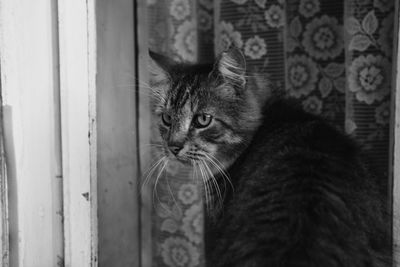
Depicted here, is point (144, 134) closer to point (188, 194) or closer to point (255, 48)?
point (188, 194)

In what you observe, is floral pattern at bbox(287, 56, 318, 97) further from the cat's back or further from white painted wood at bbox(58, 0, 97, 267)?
white painted wood at bbox(58, 0, 97, 267)

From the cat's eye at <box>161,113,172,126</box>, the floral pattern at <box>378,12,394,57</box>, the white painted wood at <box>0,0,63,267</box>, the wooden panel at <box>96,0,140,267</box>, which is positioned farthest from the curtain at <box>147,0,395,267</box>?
the white painted wood at <box>0,0,63,267</box>

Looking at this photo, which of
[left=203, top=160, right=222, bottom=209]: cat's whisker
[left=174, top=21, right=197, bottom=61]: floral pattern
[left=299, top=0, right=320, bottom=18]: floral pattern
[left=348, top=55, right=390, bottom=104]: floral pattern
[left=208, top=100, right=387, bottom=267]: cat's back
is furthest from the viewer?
[left=174, top=21, right=197, bottom=61]: floral pattern

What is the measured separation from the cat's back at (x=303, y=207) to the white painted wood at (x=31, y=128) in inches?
18.3

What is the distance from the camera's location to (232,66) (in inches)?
40.8

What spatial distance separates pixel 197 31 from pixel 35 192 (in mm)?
733

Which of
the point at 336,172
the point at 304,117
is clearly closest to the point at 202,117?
the point at 304,117

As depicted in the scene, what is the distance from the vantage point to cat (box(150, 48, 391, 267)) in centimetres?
77

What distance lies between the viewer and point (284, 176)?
869 millimetres

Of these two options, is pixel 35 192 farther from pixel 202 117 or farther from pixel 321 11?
pixel 321 11

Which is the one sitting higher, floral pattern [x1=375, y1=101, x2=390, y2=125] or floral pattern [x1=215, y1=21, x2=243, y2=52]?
floral pattern [x1=215, y1=21, x2=243, y2=52]

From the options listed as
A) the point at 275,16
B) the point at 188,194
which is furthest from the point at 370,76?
the point at 188,194

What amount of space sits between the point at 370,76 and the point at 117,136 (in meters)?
0.79

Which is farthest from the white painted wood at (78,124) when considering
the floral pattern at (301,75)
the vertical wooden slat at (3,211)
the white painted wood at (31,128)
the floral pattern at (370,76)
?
the floral pattern at (370,76)
